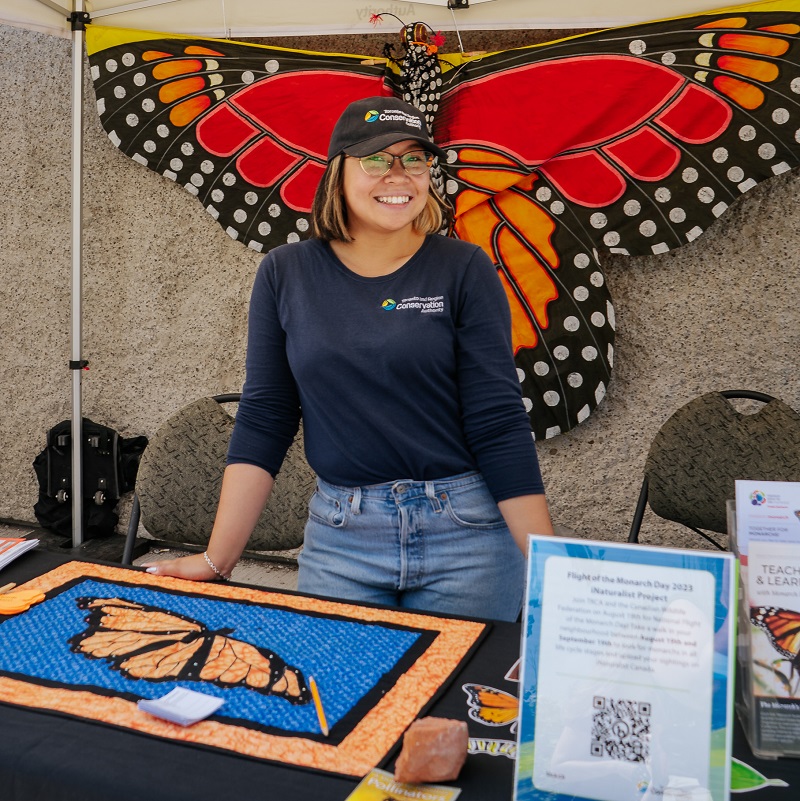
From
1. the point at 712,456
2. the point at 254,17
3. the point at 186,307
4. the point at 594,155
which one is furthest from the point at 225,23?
the point at 712,456

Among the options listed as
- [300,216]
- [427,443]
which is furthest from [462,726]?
[300,216]

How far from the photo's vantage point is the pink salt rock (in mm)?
762

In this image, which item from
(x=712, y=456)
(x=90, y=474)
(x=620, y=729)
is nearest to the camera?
(x=620, y=729)

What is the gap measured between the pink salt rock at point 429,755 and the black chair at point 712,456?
147 cm

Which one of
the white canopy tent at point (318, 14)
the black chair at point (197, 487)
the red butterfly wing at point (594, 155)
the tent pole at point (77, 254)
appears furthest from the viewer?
the tent pole at point (77, 254)

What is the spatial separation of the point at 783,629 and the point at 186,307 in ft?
9.52

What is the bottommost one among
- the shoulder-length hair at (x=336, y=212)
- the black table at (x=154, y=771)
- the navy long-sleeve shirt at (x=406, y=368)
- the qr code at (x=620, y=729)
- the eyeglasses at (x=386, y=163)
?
the black table at (x=154, y=771)

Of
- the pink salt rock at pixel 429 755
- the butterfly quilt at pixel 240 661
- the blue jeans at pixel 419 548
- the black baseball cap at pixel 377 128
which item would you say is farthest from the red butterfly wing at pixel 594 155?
the pink salt rock at pixel 429 755

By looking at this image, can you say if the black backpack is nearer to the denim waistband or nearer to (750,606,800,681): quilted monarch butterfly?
the denim waistband

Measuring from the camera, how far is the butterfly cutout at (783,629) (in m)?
0.83

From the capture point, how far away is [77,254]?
3059 mm

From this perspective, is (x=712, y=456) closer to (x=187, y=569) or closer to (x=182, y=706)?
(x=187, y=569)

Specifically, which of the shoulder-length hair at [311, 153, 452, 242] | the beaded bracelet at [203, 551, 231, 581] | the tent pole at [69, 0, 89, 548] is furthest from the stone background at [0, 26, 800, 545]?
the beaded bracelet at [203, 551, 231, 581]

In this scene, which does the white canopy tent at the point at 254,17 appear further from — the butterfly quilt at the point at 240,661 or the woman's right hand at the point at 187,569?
the butterfly quilt at the point at 240,661
